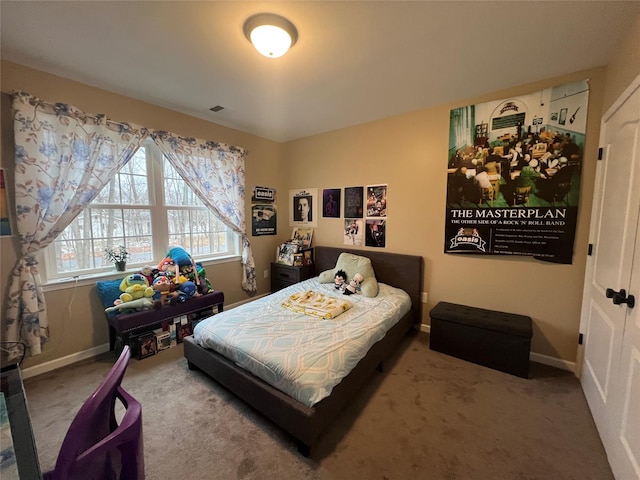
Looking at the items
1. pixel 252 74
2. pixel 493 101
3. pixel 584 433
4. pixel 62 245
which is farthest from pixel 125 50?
pixel 584 433

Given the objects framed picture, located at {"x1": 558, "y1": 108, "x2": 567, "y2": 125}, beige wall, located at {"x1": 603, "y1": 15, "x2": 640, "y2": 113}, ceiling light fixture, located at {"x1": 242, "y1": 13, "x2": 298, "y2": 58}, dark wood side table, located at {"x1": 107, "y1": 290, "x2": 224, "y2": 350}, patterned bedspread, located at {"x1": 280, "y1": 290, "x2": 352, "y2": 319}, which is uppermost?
ceiling light fixture, located at {"x1": 242, "y1": 13, "x2": 298, "y2": 58}

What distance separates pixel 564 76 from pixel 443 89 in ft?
2.96

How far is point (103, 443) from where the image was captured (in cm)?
71

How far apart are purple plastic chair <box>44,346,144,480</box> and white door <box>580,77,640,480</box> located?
6.72 ft

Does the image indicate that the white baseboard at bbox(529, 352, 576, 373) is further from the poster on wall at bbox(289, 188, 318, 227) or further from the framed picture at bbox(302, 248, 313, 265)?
the poster on wall at bbox(289, 188, 318, 227)

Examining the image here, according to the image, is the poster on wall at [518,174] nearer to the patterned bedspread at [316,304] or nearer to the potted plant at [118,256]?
the patterned bedspread at [316,304]

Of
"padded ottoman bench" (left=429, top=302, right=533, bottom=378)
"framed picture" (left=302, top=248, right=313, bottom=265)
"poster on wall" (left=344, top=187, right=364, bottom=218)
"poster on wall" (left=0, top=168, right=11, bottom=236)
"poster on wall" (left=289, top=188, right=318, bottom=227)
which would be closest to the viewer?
"poster on wall" (left=0, top=168, right=11, bottom=236)

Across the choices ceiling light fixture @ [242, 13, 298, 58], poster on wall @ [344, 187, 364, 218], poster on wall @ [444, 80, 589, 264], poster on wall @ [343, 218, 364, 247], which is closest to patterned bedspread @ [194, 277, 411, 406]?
poster on wall @ [343, 218, 364, 247]

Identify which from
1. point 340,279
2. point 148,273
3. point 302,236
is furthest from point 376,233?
point 148,273

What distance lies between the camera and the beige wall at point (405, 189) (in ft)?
6.61

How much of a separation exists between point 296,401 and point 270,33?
2.20m

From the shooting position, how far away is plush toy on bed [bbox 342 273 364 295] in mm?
2791

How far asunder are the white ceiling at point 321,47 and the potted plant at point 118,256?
1.51m

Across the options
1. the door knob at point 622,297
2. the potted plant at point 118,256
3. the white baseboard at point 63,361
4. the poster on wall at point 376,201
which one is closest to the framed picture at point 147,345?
the white baseboard at point 63,361
